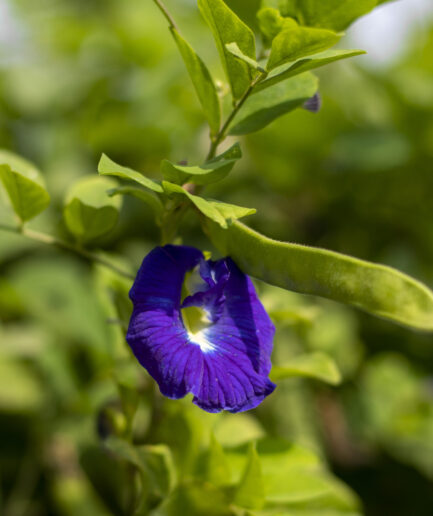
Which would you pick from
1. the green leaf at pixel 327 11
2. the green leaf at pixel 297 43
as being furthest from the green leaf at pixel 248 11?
the green leaf at pixel 297 43

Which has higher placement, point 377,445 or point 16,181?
point 16,181

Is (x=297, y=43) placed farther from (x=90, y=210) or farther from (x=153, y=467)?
(x=153, y=467)

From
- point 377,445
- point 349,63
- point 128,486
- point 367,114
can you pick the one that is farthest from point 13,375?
point 349,63

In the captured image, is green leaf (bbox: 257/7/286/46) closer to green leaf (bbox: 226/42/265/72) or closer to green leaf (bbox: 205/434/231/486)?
green leaf (bbox: 226/42/265/72)

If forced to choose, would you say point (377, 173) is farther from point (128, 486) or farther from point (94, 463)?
point (128, 486)

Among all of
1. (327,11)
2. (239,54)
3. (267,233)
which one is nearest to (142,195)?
(239,54)

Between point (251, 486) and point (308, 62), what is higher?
point (308, 62)
